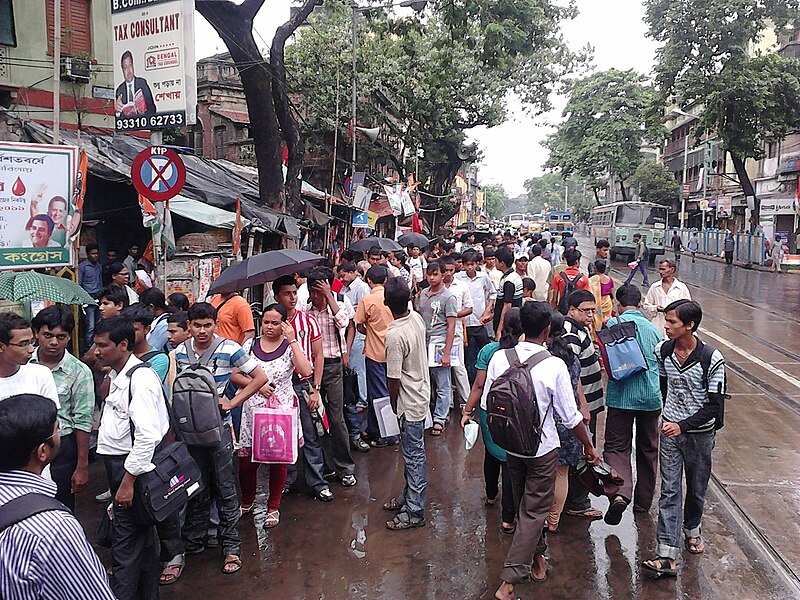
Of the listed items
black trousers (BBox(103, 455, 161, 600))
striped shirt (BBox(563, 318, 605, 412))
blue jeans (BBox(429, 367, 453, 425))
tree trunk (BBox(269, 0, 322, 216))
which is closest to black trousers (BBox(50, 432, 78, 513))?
black trousers (BBox(103, 455, 161, 600))

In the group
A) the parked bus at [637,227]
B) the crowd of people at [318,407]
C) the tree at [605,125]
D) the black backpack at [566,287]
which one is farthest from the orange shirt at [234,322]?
the tree at [605,125]

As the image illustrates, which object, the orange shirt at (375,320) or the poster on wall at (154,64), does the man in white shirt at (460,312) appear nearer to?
the orange shirt at (375,320)

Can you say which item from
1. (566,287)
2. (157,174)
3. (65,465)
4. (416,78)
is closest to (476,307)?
(566,287)

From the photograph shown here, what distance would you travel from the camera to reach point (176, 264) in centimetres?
1011

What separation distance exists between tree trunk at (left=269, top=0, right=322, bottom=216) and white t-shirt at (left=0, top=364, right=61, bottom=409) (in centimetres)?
795

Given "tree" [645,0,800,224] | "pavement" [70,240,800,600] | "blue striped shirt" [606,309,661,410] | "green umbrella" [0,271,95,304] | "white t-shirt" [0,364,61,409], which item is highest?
"tree" [645,0,800,224]

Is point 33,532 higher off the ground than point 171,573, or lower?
higher

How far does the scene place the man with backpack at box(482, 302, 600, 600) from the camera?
12.5 ft

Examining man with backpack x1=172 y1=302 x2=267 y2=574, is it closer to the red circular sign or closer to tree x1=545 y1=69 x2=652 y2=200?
the red circular sign

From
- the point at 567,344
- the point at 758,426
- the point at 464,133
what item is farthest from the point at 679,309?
the point at 464,133

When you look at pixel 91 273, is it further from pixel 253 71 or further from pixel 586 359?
pixel 586 359

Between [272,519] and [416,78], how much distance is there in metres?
19.8

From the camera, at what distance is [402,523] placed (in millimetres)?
4922

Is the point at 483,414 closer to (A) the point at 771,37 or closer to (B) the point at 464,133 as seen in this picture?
(B) the point at 464,133
